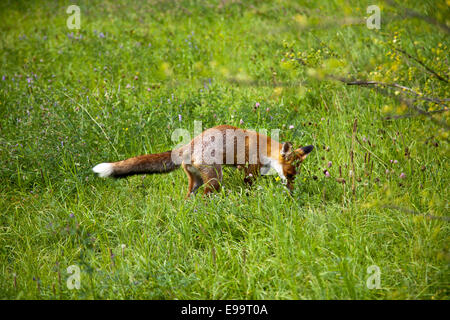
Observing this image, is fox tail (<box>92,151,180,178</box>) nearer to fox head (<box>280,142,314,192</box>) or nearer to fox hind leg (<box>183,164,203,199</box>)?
fox hind leg (<box>183,164,203,199</box>)

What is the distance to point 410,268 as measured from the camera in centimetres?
281

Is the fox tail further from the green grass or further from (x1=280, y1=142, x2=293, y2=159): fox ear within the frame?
(x1=280, y1=142, x2=293, y2=159): fox ear

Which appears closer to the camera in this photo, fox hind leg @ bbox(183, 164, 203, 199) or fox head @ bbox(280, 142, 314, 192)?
fox head @ bbox(280, 142, 314, 192)

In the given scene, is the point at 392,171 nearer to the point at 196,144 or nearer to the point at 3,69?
the point at 196,144

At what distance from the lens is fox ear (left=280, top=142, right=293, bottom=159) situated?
421 cm

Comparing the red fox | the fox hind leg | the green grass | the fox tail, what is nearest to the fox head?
the red fox

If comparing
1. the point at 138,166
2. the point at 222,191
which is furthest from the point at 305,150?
the point at 138,166

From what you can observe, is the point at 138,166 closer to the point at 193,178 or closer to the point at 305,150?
the point at 193,178

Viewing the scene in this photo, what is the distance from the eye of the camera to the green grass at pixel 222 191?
284 cm

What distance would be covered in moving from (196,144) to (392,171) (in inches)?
84.3

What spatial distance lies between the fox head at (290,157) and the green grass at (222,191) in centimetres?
16

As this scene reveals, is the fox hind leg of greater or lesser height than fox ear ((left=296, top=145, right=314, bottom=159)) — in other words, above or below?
below

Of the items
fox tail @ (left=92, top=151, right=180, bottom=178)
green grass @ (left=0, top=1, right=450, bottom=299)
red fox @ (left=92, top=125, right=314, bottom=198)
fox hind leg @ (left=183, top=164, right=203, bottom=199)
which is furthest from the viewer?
fox hind leg @ (left=183, top=164, right=203, bottom=199)

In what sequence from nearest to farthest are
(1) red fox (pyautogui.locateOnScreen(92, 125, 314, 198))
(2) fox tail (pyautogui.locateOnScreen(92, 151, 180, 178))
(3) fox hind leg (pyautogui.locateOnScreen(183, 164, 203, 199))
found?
1. (2) fox tail (pyautogui.locateOnScreen(92, 151, 180, 178))
2. (1) red fox (pyautogui.locateOnScreen(92, 125, 314, 198))
3. (3) fox hind leg (pyautogui.locateOnScreen(183, 164, 203, 199))
